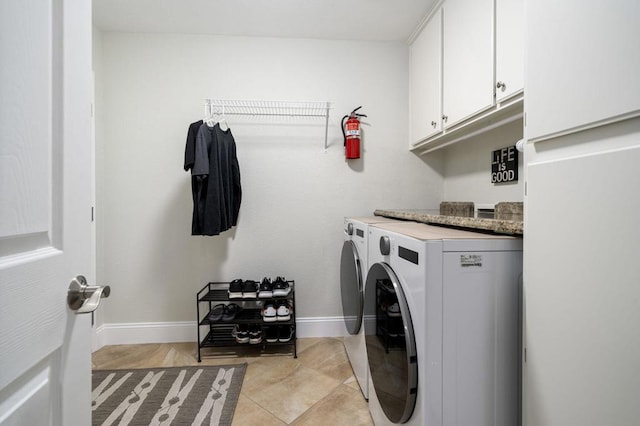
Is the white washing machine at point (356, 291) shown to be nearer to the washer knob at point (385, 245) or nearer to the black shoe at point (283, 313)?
the washer knob at point (385, 245)

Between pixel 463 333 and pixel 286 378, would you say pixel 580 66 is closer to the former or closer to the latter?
pixel 463 333

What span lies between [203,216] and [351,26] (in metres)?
1.74

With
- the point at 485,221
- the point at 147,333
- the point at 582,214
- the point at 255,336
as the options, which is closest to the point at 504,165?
the point at 485,221

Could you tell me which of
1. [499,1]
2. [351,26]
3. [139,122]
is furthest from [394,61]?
[139,122]

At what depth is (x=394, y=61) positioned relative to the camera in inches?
90.8

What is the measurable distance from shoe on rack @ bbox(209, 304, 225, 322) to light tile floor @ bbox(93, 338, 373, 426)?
0.26m

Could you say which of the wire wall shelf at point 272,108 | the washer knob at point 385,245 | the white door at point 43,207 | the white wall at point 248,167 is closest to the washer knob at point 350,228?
the white wall at point 248,167

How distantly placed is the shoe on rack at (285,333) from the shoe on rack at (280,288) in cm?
27

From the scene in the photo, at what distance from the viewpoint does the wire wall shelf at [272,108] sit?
213 cm

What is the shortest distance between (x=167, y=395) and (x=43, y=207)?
4.99 ft

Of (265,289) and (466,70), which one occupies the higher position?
(466,70)

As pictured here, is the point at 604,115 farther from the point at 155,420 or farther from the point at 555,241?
the point at 155,420

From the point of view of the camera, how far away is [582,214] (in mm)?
620

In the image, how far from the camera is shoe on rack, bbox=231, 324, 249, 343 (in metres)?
1.96
